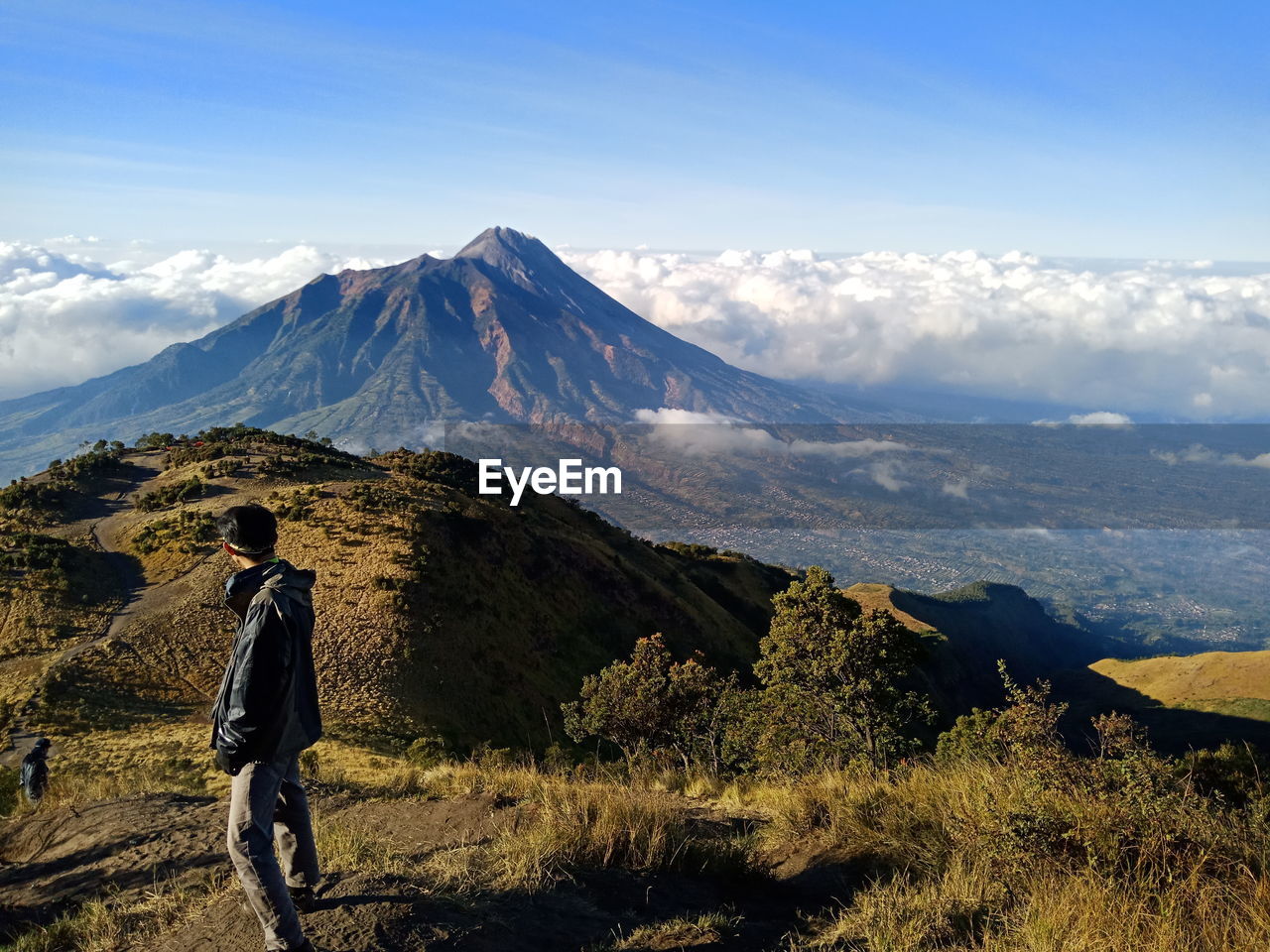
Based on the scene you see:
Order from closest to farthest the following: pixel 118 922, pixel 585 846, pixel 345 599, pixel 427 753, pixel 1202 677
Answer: pixel 118 922 < pixel 585 846 < pixel 427 753 < pixel 345 599 < pixel 1202 677

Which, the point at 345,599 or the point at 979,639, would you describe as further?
the point at 979,639

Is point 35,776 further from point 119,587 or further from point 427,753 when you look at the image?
point 119,587

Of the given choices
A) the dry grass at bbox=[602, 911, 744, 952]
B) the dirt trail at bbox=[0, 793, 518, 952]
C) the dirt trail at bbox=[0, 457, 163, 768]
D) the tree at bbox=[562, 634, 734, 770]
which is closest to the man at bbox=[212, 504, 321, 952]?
the dirt trail at bbox=[0, 793, 518, 952]

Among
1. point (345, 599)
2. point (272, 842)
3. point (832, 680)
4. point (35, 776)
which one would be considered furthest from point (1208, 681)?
point (272, 842)

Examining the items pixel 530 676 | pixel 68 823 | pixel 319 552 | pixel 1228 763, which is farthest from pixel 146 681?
pixel 1228 763

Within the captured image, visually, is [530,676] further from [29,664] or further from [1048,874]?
[1048,874]

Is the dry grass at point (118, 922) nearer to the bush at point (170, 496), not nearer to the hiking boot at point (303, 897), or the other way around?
the hiking boot at point (303, 897)

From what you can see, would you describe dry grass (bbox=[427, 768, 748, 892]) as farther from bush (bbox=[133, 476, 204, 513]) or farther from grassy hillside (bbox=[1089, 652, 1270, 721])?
grassy hillside (bbox=[1089, 652, 1270, 721])
